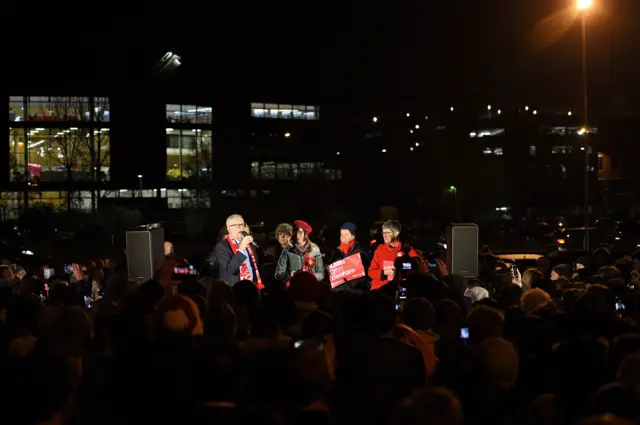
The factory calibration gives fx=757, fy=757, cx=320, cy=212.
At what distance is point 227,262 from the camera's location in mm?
9562

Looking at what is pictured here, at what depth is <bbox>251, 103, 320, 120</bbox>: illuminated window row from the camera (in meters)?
75.0

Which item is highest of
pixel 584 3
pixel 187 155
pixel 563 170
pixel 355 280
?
pixel 584 3

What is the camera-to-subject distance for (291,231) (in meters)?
10.6

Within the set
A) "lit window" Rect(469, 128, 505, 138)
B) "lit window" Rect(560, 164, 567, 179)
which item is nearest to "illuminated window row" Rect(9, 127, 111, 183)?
"lit window" Rect(560, 164, 567, 179)

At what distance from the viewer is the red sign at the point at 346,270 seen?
970 centimetres

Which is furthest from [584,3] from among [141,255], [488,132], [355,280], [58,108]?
[488,132]

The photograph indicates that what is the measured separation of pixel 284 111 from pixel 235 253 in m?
67.7

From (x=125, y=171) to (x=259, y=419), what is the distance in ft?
206

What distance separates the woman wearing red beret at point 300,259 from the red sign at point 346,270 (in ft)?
0.61

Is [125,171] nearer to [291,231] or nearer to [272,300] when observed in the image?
[291,231]

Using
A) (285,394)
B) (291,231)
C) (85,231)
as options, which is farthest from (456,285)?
(85,231)

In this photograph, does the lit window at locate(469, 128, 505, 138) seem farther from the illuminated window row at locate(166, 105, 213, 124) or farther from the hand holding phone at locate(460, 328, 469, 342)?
the hand holding phone at locate(460, 328, 469, 342)

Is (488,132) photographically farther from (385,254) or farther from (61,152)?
(385,254)

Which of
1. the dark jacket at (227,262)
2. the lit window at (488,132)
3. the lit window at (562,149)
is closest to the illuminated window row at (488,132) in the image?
the lit window at (488,132)
